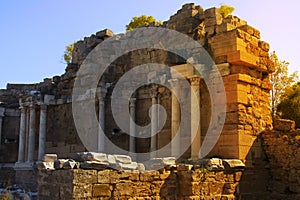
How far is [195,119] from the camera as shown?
1280 centimetres

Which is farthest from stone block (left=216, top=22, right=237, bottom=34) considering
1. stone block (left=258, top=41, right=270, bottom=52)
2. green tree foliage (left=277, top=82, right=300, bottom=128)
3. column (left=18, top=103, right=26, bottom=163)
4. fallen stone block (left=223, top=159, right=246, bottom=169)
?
column (left=18, top=103, right=26, bottom=163)

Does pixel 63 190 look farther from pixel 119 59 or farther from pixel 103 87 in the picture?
pixel 119 59

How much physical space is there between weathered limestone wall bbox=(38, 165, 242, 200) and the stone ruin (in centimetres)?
2

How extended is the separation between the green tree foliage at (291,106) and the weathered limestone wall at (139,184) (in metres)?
7.91

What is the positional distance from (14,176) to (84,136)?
5578 millimetres

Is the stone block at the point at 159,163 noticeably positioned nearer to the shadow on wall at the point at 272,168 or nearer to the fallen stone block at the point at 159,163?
the fallen stone block at the point at 159,163

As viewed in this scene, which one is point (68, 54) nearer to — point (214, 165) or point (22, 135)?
point (22, 135)

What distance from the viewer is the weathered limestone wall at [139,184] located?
26.3ft

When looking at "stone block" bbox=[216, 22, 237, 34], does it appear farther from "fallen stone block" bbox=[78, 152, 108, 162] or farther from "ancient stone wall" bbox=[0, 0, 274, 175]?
"fallen stone block" bbox=[78, 152, 108, 162]

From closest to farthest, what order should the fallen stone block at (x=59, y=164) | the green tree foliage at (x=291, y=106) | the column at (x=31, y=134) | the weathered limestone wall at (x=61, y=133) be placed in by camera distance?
1. the fallen stone block at (x=59, y=164)
2. the green tree foliage at (x=291, y=106)
3. the weathered limestone wall at (x=61, y=133)
4. the column at (x=31, y=134)

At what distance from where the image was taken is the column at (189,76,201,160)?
496 inches

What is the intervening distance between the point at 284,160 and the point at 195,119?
2.90 m

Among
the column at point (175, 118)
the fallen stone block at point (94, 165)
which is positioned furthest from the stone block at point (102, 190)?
the column at point (175, 118)

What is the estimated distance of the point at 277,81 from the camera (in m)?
23.6
